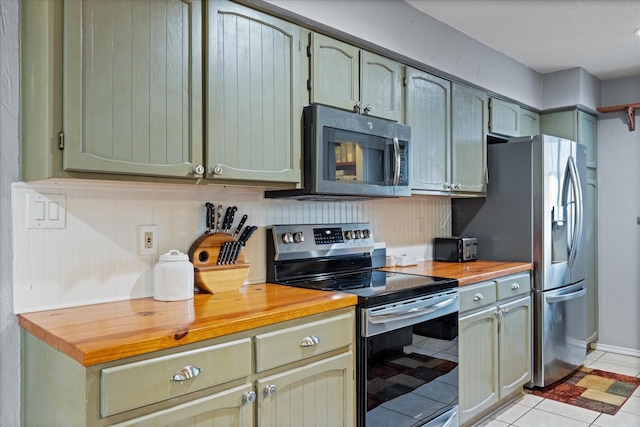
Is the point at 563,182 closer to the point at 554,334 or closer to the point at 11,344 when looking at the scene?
the point at 554,334

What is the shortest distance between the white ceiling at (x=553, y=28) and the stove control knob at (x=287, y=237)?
Result: 1432 millimetres

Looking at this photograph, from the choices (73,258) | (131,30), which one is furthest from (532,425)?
(131,30)

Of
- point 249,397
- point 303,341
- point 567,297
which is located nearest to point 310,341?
point 303,341

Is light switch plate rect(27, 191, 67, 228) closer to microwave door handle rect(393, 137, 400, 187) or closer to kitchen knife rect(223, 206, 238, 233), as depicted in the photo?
kitchen knife rect(223, 206, 238, 233)

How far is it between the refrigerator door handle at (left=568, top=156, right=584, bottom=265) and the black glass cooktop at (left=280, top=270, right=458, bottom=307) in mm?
1486

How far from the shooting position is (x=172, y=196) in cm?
196

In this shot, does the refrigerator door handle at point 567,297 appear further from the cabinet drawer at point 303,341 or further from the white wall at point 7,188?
the white wall at point 7,188

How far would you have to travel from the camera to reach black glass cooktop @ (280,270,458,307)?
196 centimetres

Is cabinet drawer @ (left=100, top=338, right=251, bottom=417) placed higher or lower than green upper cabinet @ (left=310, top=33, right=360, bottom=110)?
lower

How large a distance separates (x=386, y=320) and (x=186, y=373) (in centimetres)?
90

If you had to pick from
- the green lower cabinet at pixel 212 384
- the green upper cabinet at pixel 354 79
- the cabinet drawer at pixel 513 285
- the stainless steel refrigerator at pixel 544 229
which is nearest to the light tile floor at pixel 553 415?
the stainless steel refrigerator at pixel 544 229

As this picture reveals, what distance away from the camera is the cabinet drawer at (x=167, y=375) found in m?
1.19

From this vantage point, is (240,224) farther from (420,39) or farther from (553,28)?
(553,28)

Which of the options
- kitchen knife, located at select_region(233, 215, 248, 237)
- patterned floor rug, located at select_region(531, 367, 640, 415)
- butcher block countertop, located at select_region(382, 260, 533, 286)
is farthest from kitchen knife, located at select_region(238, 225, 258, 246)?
patterned floor rug, located at select_region(531, 367, 640, 415)
